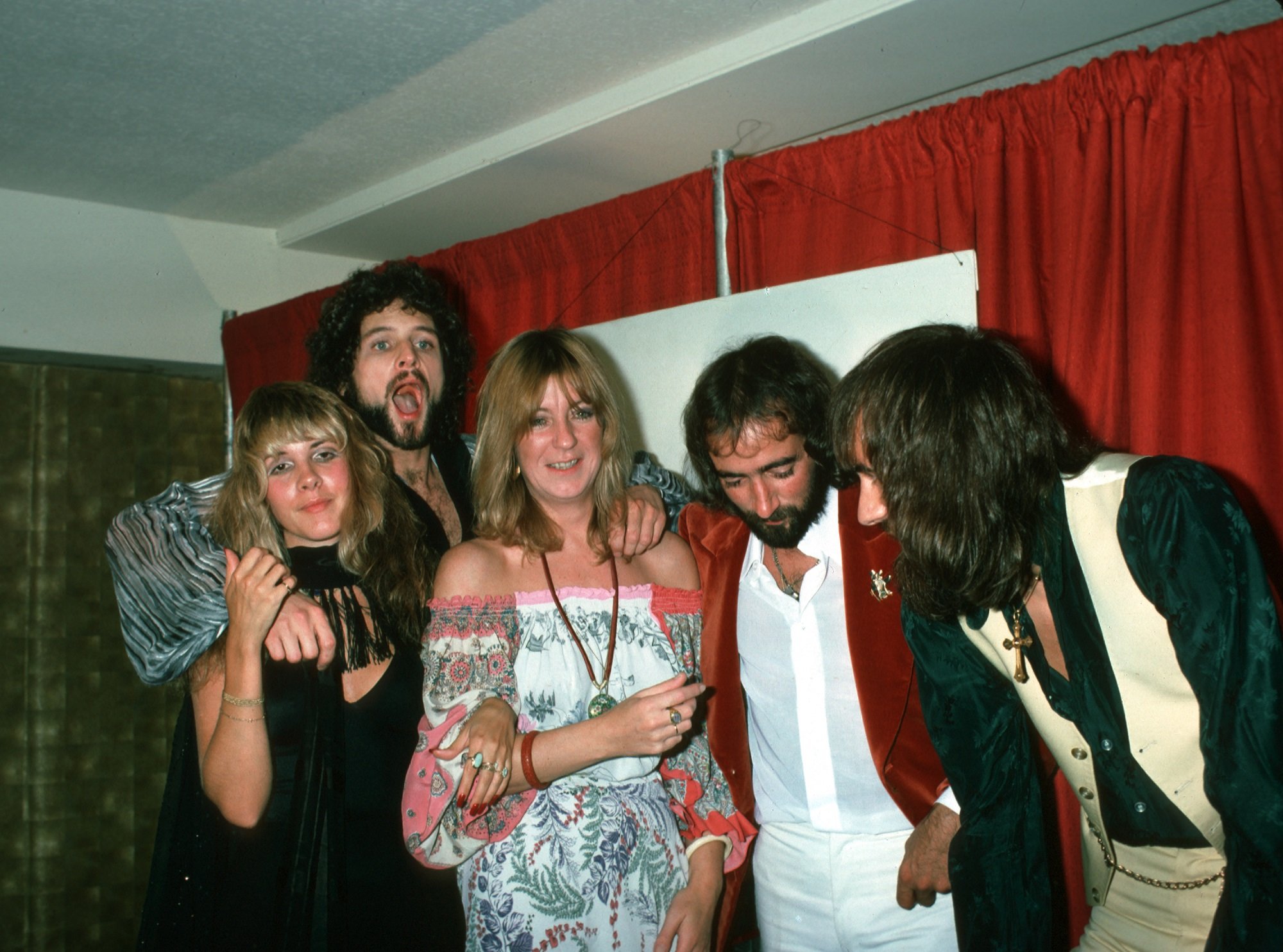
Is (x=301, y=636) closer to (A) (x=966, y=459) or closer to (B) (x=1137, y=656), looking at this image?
(A) (x=966, y=459)

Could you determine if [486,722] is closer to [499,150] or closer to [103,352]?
[499,150]

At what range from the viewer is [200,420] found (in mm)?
3859

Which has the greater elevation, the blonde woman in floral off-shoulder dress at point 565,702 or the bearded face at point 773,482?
the bearded face at point 773,482

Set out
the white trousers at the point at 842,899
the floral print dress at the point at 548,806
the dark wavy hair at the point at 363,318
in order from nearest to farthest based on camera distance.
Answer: the floral print dress at the point at 548,806, the white trousers at the point at 842,899, the dark wavy hair at the point at 363,318

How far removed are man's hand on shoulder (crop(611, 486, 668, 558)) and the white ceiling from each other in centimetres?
115

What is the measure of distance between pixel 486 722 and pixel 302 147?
2.27 metres

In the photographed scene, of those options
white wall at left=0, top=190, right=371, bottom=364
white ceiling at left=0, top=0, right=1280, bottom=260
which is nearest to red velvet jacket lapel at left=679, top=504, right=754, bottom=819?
white ceiling at left=0, top=0, right=1280, bottom=260

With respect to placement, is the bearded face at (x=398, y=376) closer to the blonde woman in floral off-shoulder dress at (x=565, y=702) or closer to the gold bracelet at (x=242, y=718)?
the blonde woman in floral off-shoulder dress at (x=565, y=702)

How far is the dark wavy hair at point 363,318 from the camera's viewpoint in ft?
6.88

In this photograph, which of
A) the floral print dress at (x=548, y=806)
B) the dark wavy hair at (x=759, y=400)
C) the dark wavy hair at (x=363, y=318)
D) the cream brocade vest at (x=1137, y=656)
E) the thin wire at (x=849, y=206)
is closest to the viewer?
the cream brocade vest at (x=1137, y=656)

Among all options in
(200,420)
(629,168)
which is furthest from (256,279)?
(629,168)

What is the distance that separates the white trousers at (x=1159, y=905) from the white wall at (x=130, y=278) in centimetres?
362

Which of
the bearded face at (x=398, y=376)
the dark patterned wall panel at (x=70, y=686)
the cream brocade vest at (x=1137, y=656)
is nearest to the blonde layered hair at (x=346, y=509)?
the bearded face at (x=398, y=376)

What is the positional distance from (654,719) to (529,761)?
0.21 m
